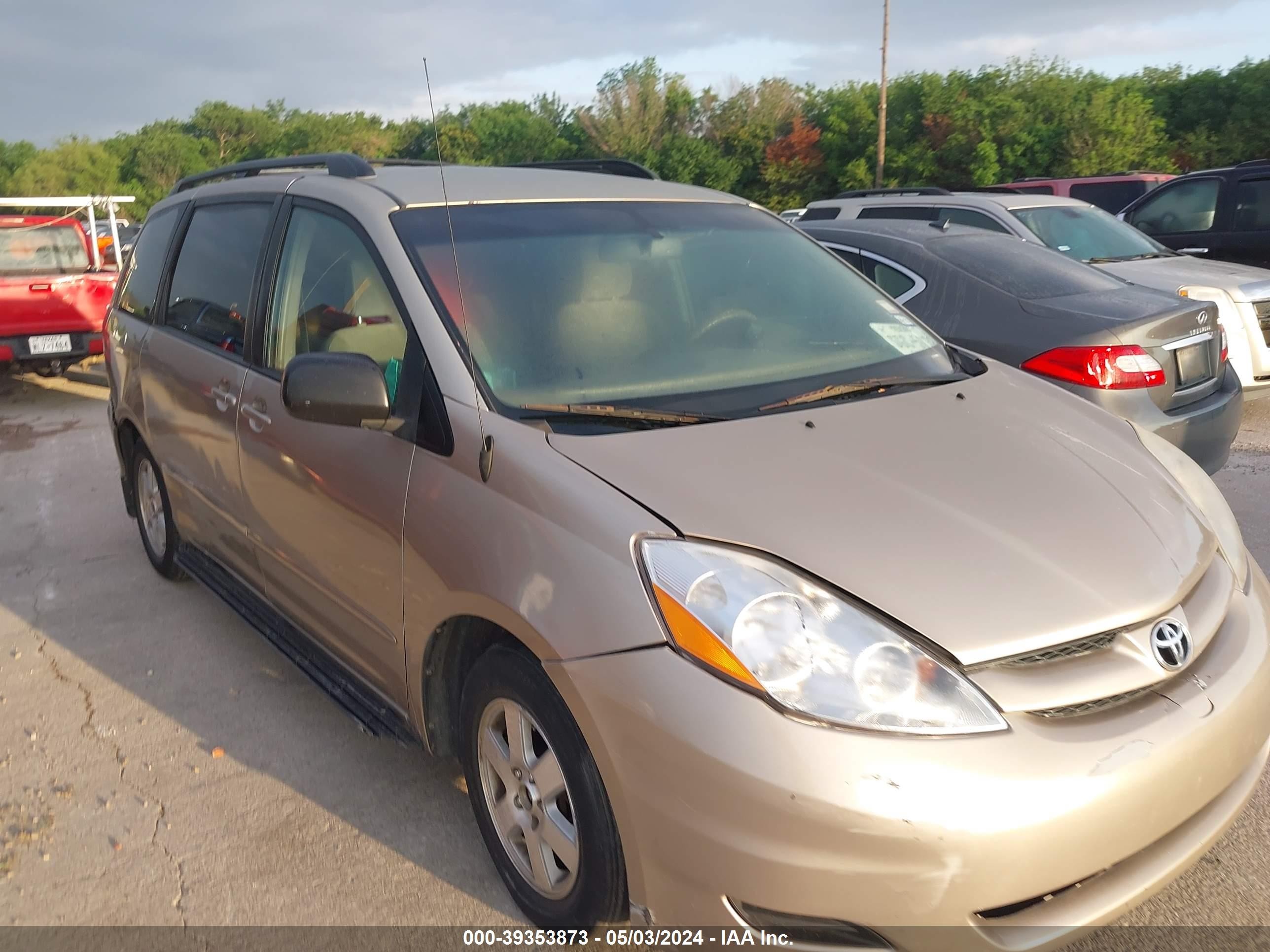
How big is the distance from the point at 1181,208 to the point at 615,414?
9.68 meters

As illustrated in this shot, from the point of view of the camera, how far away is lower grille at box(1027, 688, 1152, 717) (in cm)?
192

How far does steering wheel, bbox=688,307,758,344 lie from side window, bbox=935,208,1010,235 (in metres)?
5.73

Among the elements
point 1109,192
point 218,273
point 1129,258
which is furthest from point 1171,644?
point 1109,192

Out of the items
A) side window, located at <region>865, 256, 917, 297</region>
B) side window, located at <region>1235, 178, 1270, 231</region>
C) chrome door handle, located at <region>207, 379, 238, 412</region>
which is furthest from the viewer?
side window, located at <region>1235, 178, 1270, 231</region>

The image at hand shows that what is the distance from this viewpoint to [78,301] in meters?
10.6

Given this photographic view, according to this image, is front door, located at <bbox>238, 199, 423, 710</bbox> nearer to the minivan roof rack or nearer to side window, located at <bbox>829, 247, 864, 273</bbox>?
the minivan roof rack

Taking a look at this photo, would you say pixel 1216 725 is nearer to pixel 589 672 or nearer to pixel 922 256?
pixel 589 672

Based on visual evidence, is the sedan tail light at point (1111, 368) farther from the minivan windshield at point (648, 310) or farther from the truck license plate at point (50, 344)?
the truck license plate at point (50, 344)

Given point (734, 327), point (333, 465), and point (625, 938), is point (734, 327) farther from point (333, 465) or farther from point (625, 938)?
point (625, 938)

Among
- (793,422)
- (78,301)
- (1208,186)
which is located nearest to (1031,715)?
(793,422)

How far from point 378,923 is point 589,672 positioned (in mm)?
1014

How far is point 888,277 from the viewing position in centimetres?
566

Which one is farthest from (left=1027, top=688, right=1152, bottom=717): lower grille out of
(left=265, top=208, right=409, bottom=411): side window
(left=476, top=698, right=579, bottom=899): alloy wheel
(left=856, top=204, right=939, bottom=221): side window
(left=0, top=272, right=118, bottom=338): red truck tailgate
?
(left=0, top=272, right=118, bottom=338): red truck tailgate

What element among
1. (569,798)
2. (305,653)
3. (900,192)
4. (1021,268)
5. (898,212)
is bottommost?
(305,653)
